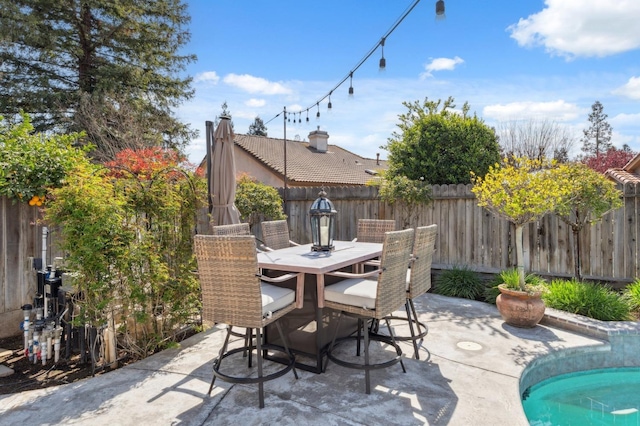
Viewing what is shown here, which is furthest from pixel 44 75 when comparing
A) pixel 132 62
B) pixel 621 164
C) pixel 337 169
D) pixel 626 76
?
pixel 621 164

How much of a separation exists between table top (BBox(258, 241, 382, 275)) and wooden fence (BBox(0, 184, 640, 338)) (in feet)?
3.85

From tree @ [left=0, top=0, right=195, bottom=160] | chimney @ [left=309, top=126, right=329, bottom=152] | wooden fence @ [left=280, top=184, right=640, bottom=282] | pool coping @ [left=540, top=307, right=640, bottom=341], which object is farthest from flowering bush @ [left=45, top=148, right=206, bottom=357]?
chimney @ [left=309, top=126, right=329, bottom=152]

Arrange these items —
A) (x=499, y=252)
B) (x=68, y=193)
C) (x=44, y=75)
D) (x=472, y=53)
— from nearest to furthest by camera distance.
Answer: (x=68, y=193) < (x=499, y=252) < (x=472, y=53) < (x=44, y=75)

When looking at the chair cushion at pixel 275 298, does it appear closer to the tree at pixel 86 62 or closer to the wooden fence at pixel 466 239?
the wooden fence at pixel 466 239

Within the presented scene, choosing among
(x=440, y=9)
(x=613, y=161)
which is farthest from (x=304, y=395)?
(x=613, y=161)

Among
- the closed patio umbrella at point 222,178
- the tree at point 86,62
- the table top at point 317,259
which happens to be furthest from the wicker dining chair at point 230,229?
the tree at point 86,62

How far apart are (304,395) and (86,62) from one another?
1318 centimetres

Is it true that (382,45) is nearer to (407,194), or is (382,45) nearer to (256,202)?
(407,194)

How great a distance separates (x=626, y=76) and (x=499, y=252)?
26.9 ft

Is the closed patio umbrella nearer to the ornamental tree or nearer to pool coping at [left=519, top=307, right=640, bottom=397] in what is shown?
the ornamental tree

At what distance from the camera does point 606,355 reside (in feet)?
11.0

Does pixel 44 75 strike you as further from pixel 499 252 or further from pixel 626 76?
pixel 626 76

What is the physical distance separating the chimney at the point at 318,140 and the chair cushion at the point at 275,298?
15.5 m

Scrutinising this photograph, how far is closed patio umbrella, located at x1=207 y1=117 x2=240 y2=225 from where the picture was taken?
174 inches
